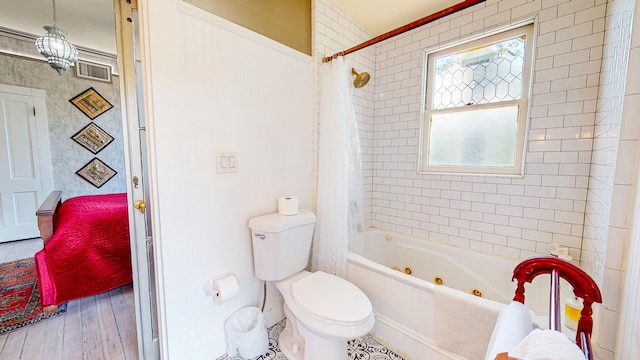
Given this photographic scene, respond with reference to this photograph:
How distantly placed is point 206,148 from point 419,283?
1.44 m

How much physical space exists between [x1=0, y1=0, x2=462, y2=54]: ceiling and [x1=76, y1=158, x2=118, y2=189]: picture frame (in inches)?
65.8

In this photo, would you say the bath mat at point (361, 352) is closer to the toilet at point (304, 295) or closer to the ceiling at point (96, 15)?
the toilet at point (304, 295)

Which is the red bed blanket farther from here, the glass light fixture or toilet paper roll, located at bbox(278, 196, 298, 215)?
toilet paper roll, located at bbox(278, 196, 298, 215)

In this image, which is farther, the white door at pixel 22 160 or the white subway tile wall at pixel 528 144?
the white door at pixel 22 160

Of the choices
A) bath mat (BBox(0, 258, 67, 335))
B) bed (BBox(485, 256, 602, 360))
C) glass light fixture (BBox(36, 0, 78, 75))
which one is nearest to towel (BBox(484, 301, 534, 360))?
bed (BBox(485, 256, 602, 360))

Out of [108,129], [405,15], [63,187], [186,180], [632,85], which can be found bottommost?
[63,187]

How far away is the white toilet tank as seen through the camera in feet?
4.67

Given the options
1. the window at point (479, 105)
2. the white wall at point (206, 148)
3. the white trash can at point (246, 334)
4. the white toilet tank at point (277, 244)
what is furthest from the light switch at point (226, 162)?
the window at point (479, 105)

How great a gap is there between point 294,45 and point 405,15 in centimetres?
103

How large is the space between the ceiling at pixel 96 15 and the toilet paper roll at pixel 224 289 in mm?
2160

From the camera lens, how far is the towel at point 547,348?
1.37 feet

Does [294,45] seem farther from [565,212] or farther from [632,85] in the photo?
[565,212]

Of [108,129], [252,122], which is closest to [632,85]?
[252,122]

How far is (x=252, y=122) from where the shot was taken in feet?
4.91
